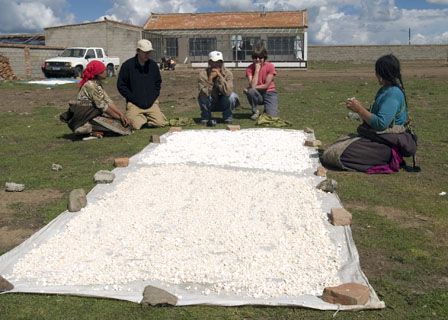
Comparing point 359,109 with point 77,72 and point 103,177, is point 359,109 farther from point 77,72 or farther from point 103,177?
point 77,72

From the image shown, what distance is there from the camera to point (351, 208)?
3.93 meters

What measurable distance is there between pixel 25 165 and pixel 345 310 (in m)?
4.36

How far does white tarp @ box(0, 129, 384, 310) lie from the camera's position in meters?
2.51

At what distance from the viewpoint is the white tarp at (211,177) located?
2.51m

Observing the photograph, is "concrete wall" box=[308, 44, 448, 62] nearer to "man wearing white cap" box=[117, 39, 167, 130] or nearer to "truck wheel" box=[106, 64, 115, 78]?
"truck wheel" box=[106, 64, 115, 78]

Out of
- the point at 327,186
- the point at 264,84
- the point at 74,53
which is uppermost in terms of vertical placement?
the point at 74,53

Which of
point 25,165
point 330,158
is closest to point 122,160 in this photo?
point 25,165

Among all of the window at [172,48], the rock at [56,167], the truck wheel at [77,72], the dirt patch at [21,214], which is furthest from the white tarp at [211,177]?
the window at [172,48]

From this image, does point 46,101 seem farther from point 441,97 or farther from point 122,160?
point 441,97

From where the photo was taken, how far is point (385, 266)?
9.50ft

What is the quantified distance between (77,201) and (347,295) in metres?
2.39

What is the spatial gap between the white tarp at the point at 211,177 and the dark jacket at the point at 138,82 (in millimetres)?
1169

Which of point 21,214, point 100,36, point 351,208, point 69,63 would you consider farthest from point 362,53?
point 21,214

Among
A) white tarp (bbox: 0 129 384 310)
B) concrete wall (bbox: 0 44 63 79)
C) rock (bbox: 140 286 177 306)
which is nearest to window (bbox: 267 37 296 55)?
concrete wall (bbox: 0 44 63 79)
